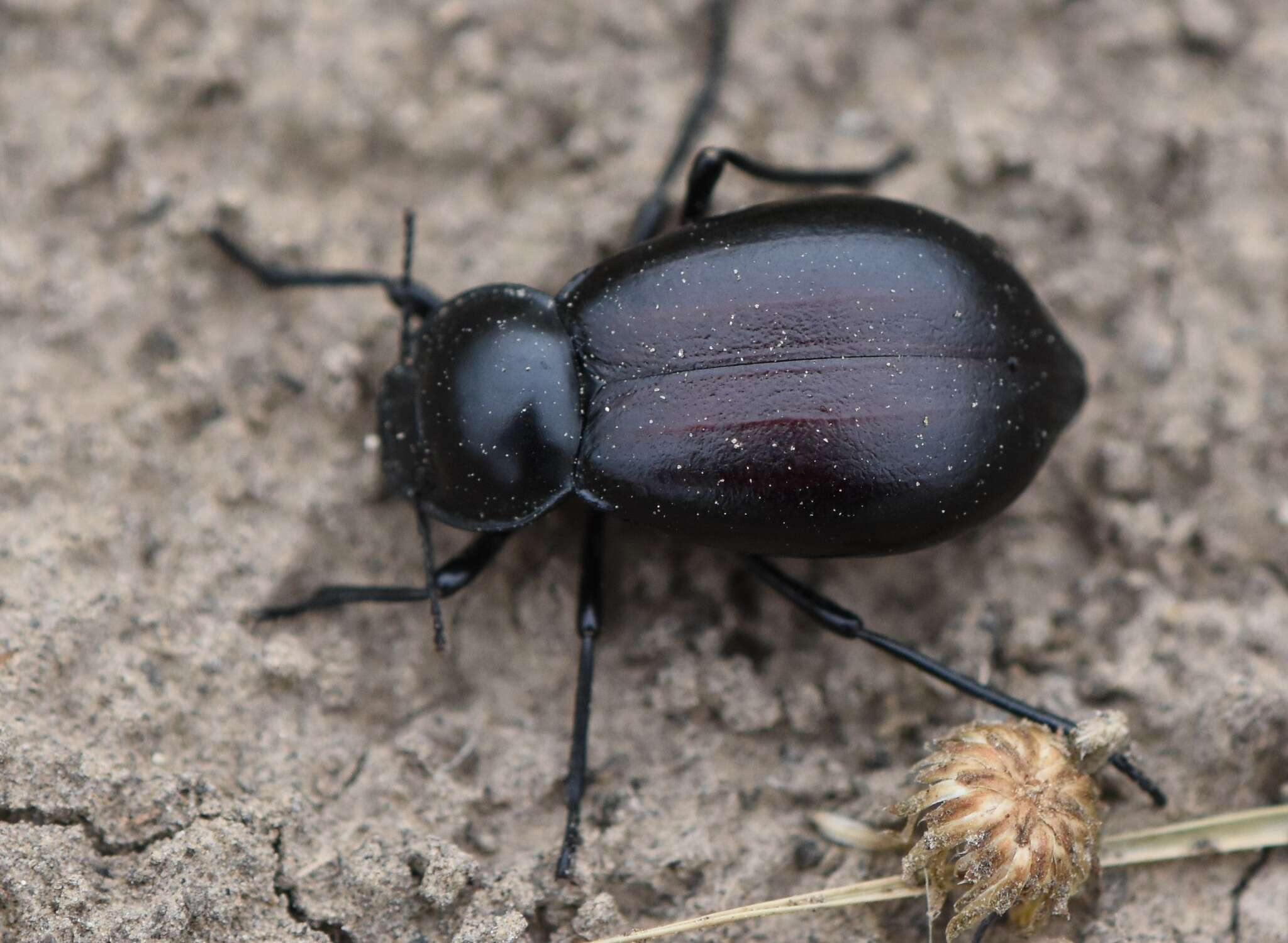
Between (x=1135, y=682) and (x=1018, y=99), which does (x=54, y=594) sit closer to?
(x=1135, y=682)

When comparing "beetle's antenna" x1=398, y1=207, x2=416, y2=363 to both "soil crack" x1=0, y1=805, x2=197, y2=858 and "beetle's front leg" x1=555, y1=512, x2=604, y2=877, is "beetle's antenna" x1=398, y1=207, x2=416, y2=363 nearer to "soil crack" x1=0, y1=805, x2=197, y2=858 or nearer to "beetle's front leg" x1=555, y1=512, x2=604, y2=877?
"beetle's front leg" x1=555, y1=512, x2=604, y2=877

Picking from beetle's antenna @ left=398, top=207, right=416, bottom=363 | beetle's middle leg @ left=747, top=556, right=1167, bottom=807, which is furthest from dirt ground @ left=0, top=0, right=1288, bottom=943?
beetle's antenna @ left=398, top=207, right=416, bottom=363

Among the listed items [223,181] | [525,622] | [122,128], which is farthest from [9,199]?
[525,622]

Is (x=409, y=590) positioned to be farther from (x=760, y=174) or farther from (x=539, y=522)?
(x=760, y=174)

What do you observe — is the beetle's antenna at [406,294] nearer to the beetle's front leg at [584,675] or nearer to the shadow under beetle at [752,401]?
the shadow under beetle at [752,401]

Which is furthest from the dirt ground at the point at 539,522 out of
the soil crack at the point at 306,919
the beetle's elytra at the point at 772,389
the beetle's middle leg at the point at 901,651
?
the beetle's elytra at the point at 772,389

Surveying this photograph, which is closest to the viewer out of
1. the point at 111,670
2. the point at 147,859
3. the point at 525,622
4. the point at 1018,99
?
the point at 147,859

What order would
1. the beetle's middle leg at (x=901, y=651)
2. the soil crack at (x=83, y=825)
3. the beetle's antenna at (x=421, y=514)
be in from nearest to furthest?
the soil crack at (x=83, y=825) < the beetle's middle leg at (x=901, y=651) < the beetle's antenna at (x=421, y=514)
